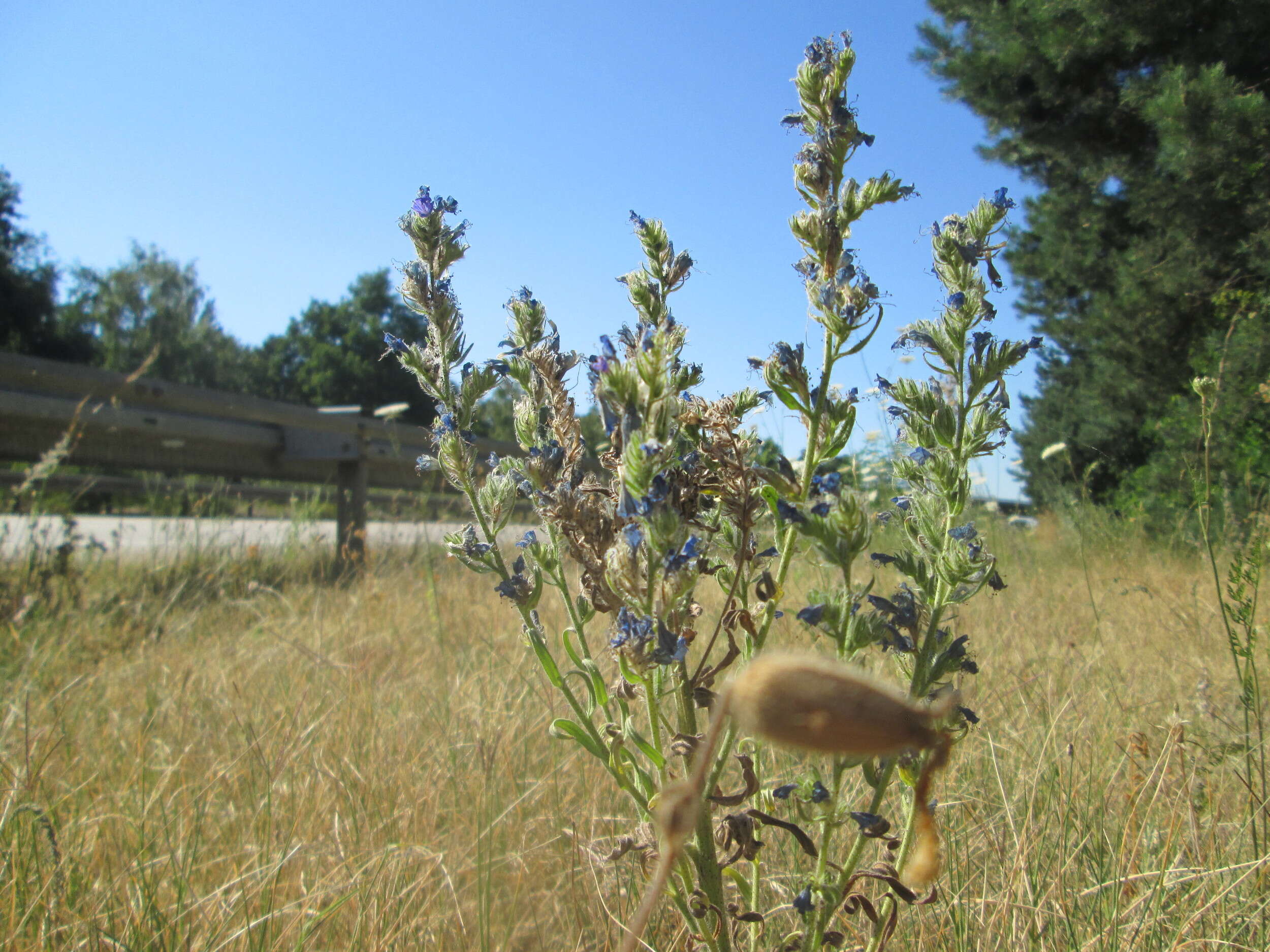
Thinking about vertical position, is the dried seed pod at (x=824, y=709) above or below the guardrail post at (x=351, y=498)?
above

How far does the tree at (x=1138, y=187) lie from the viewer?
21.1 ft

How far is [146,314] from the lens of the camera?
38.8 metres

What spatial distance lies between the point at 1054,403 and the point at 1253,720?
12.2 m

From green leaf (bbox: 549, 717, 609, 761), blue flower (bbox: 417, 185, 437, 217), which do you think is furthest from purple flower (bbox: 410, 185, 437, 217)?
green leaf (bbox: 549, 717, 609, 761)

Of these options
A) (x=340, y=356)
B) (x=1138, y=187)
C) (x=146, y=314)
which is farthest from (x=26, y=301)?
(x=1138, y=187)

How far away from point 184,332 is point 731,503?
47.3 metres

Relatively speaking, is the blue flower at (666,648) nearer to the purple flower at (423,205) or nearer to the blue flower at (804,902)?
the blue flower at (804,902)

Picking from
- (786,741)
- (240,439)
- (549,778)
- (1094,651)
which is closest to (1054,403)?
(1094,651)

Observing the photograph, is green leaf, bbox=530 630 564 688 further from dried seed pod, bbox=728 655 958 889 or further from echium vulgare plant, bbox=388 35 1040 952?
dried seed pod, bbox=728 655 958 889

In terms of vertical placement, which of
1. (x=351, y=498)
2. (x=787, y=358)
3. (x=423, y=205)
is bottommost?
(x=351, y=498)

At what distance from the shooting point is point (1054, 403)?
12.9 meters

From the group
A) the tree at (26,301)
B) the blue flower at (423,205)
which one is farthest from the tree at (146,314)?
the blue flower at (423,205)

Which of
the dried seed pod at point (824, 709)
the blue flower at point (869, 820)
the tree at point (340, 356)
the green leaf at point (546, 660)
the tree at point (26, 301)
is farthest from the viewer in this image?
the tree at point (340, 356)

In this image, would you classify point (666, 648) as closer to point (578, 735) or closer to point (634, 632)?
point (634, 632)
